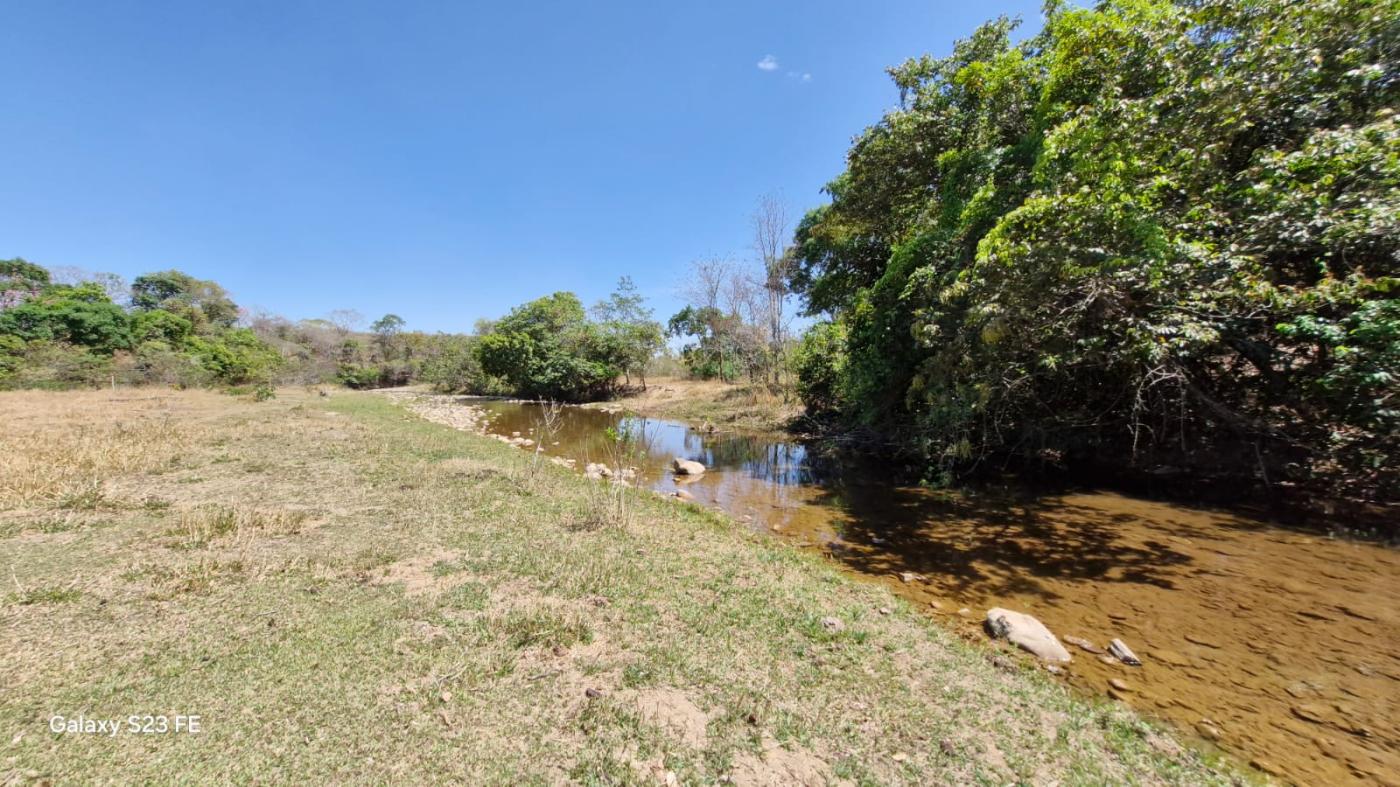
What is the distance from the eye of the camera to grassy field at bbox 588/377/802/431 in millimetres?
20250

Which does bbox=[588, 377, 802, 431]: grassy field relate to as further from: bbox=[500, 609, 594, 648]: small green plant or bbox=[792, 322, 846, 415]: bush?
bbox=[500, 609, 594, 648]: small green plant

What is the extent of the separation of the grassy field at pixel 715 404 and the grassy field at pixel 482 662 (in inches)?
561

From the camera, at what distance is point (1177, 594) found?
194 inches

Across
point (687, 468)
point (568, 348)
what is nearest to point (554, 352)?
point (568, 348)

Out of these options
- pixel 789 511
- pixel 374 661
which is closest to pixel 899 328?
pixel 789 511

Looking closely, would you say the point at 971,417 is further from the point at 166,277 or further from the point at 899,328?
the point at 166,277

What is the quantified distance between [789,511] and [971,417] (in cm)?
384

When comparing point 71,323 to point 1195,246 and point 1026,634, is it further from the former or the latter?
point 1195,246

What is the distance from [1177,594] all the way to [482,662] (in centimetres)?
700

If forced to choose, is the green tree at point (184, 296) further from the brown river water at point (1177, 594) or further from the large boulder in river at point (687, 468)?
the brown river water at point (1177, 594)

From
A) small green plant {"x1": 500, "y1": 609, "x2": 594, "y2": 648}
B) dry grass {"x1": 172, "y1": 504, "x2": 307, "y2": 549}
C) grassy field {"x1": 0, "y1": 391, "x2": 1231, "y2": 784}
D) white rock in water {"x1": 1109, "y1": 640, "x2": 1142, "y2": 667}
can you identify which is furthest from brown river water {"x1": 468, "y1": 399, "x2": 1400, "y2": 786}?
dry grass {"x1": 172, "y1": 504, "x2": 307, "y2": 549}

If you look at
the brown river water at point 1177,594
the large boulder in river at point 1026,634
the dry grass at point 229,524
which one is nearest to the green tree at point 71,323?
the dry grass at point 229,524

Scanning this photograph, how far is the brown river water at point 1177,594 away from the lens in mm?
3139

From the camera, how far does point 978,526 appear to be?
738 centimetres
